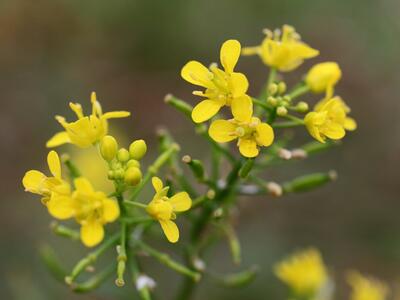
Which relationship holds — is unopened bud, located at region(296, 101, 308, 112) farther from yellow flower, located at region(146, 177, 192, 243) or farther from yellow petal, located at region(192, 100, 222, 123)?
yellow flower, located at region(146, 177, 192, 243)

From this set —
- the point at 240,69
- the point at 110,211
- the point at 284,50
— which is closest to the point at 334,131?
the point at 284,50

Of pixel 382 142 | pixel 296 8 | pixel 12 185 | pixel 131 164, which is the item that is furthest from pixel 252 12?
pixel 131 164

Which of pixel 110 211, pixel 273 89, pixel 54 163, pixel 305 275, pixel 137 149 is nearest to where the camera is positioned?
pixel 110 211

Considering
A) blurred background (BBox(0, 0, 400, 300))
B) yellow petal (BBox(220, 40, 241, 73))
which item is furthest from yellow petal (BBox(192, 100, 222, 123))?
blurred background (BBox(0, 0, 400, 300))

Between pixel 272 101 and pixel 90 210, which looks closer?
pixel 90 210

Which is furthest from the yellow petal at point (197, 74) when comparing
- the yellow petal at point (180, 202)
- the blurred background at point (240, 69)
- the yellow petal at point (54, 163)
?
the blurred background at point (240, 69)

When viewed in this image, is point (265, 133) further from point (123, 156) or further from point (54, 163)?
point (54, 163)

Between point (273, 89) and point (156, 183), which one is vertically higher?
point (273, 89)

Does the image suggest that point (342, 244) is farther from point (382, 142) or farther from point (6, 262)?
point (6, 262)
